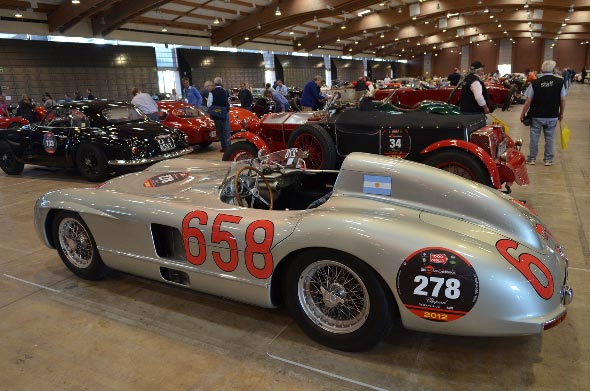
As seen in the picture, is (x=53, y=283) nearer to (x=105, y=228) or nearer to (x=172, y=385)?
(x=105, y=228)

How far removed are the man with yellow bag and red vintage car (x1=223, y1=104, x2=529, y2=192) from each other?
4.85 ft

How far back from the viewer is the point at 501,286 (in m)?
1.96

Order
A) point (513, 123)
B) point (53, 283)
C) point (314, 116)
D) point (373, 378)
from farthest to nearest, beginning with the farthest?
point (513, 123)
point (314, 116)
point (53, 283)
point (373, 378)

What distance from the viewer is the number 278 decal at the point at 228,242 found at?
2.44 meters

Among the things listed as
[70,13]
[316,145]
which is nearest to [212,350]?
[316,145]

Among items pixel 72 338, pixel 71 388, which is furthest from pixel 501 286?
pixel 72 338

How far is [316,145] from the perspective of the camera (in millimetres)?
5805

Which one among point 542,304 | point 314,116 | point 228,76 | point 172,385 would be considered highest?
point 228,76

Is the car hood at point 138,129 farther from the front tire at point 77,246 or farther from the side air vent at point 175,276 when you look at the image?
the side air vent at point 175,276

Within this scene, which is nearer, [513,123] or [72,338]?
[72,338]

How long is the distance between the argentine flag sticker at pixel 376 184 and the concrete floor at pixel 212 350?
0.86 meters

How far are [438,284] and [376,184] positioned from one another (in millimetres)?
709

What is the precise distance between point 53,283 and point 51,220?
0.51 meters

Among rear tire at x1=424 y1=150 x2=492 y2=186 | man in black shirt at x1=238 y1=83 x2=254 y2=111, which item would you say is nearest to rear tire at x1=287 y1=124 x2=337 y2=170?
rear tire at x1=424 y1=150 x2=492 y2=186
